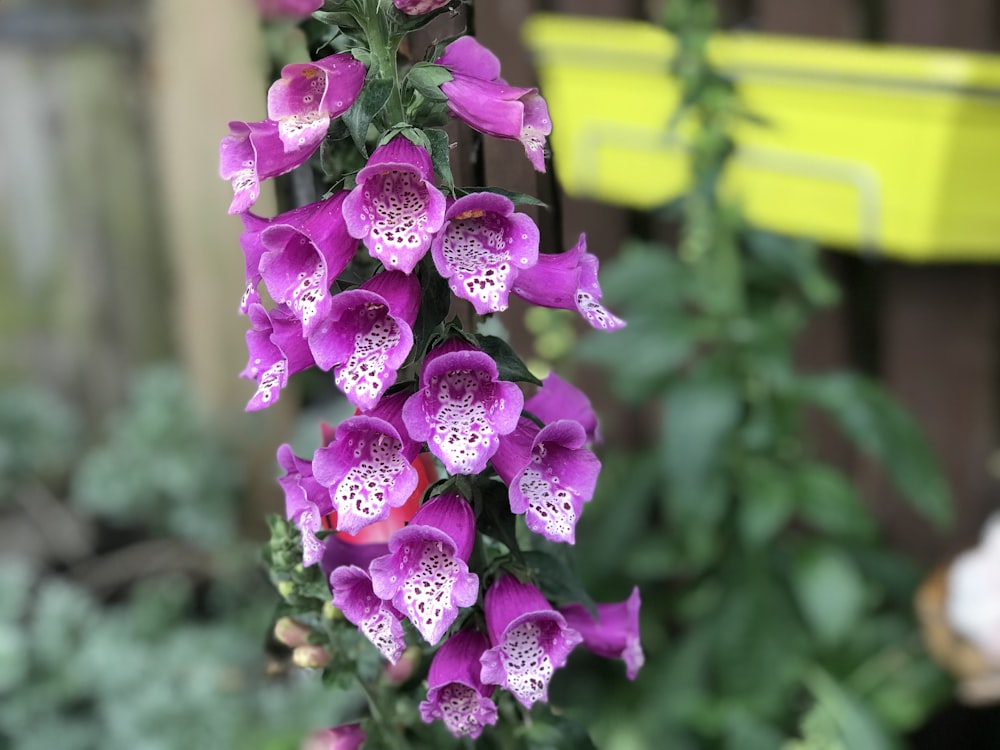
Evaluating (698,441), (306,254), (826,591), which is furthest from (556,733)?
(826,591)

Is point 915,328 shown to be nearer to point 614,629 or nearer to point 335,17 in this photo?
point 614,629

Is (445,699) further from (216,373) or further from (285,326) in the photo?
(216,373)

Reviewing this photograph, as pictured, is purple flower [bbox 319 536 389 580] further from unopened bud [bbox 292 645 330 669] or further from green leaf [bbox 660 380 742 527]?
green leaf [bbox 660 380 742 527]

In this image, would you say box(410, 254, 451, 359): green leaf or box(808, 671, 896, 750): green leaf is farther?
box(808, 671, 896, 750): green leaf

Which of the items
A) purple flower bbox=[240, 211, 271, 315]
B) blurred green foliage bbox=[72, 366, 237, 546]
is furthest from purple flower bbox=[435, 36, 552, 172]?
blurred green foliage bbox=[72, 366, 237, 546]

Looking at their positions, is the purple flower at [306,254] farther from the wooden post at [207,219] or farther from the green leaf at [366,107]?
the wooden post at [207,219]

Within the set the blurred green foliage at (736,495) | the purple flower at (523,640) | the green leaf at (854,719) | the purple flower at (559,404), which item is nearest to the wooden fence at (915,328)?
the blurred green foliage at (736,495)
